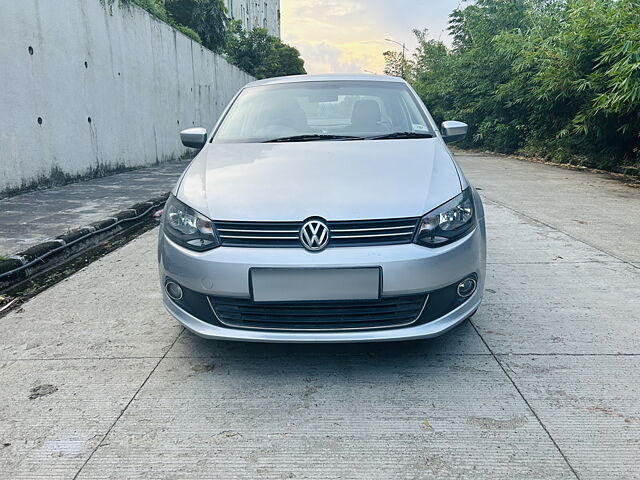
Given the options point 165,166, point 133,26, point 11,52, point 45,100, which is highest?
point 133,26

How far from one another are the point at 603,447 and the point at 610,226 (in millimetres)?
4345

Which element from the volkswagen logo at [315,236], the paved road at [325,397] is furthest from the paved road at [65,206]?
the volkswagen logo at [315,236]

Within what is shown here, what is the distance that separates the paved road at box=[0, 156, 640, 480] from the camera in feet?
5.98

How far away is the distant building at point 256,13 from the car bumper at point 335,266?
122ft

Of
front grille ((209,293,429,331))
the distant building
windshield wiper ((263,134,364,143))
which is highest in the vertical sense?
the distant building

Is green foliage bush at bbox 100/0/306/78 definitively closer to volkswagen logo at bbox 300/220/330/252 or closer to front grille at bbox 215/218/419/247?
front grille at bbox 215/218/419/247

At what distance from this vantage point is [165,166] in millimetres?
11859

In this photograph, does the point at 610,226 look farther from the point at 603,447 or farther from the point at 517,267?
the point at 603,447

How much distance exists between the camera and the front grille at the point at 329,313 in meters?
2.23

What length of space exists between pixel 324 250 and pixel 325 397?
640 millimetres

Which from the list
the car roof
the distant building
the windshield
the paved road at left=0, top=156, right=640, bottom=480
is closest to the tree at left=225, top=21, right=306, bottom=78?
the distant building

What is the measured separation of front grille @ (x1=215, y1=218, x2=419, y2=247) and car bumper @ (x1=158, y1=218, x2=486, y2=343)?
34 millimetres

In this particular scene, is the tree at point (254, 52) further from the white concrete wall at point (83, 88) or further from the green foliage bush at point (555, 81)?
the white concrete wall at point (83, 88)

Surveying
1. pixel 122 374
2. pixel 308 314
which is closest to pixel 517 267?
pixel 308 314
